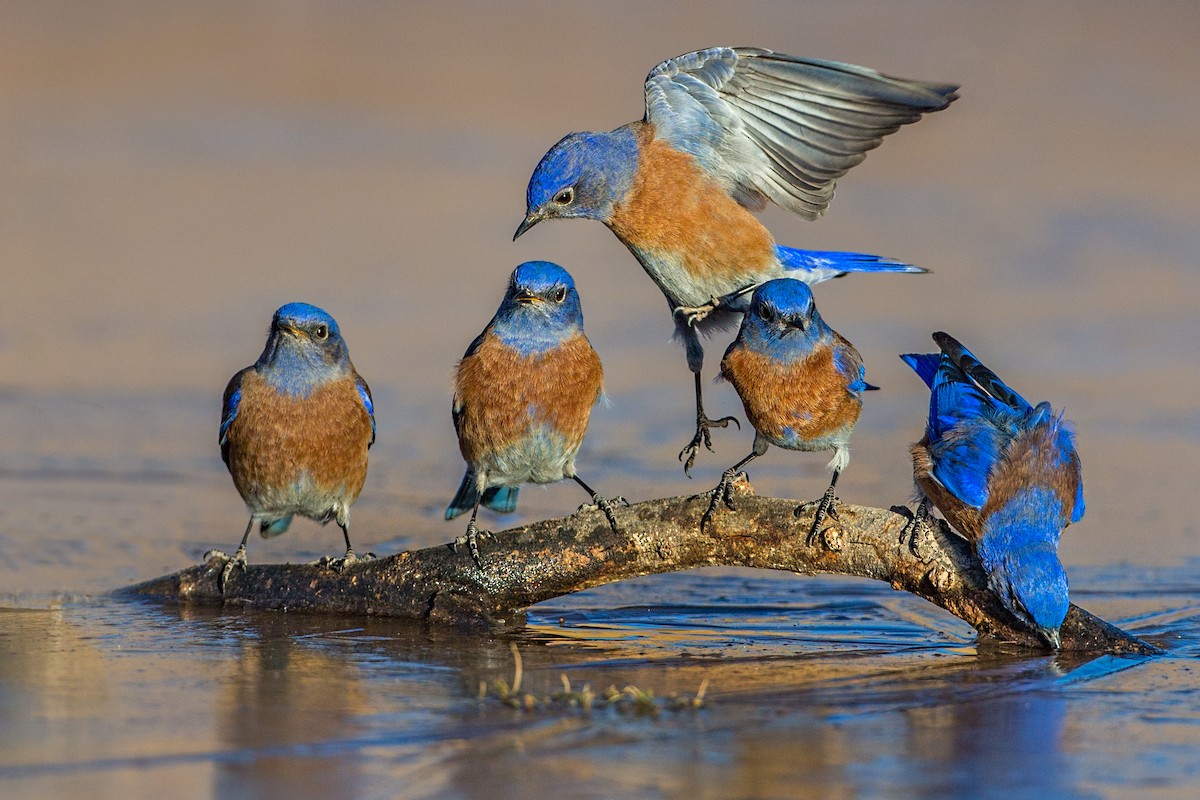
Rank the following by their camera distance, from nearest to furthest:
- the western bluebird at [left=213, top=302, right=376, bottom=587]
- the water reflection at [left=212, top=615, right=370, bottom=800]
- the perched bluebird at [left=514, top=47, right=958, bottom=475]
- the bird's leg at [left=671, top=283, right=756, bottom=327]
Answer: the water reflection at [left=212, top=615, right=370, bottom=800], the western bluebird at [left=213, top=302, right=376, bottom=587], the perched bluebird at [left=514, top=47, right=958, bottom=475], the bird's leg at [left=671, top=283, right=756, bottom=327]

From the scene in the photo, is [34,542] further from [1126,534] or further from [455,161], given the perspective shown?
[455,161]

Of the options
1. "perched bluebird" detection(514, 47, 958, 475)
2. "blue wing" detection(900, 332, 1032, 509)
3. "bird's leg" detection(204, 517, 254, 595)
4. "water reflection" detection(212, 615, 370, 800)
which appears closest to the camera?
"water reflection" detection(212, 615, 370, 800)

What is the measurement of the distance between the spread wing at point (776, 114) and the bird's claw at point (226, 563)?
8.67 ft

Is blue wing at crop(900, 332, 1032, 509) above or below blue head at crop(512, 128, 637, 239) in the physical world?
below

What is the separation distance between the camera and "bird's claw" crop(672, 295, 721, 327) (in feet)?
23.7

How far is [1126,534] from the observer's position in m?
8.16

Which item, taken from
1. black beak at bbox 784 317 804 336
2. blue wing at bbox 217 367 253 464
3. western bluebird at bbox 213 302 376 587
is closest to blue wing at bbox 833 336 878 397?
black beak at bbox 784 317 804 336

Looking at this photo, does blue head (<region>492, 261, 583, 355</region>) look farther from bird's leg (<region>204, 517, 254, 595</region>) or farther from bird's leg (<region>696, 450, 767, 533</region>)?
bird's leg (<region>204, 517, 254, 595</region>)

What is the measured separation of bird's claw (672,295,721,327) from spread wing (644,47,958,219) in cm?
58

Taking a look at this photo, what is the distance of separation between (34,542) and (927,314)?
690 centimetres

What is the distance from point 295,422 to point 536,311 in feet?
3.66

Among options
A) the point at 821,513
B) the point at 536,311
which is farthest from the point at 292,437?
the point at 821,513

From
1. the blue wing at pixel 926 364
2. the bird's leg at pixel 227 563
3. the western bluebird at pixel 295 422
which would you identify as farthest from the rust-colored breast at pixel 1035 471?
the bird's leg at pixel 227 563

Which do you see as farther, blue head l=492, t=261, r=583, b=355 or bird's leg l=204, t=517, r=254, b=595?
bird's leg l=204, t=517, r=254, b=595
